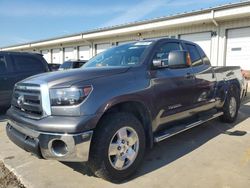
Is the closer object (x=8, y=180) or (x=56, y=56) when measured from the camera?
(x=8, y=180)

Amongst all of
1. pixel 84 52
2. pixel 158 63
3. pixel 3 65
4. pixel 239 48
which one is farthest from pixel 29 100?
pixel 84 52

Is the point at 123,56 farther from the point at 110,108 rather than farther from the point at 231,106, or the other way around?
the point at 231,106

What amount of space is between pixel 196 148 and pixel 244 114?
138 inches

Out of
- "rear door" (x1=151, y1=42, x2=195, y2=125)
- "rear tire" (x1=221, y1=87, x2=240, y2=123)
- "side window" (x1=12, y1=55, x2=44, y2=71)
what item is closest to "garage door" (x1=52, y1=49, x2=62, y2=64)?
"side window" (x1=12, y1=55, x2=44, y2=71)

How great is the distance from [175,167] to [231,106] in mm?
3030

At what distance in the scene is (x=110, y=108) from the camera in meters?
3.21

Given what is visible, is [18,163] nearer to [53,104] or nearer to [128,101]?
[53,104]

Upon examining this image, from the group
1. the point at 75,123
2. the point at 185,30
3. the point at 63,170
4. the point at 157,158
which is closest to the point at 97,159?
the point at 75,123

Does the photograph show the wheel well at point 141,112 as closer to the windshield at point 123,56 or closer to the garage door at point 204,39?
the windshield at point 123,56

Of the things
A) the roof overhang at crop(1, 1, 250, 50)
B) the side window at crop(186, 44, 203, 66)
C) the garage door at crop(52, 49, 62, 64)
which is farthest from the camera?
the garage door at crop(52, 49, 62, 64)

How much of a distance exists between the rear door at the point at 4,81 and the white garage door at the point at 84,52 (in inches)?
710

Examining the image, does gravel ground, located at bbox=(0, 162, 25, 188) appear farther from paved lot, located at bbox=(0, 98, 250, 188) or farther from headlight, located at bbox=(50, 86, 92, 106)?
headlight, located at bbox=(50, 86, 92, 106)

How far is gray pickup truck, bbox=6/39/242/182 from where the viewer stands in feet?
9.45

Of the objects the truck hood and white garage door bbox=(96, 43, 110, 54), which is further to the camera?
white garage door bbox=(96, 43, 110, 54)
